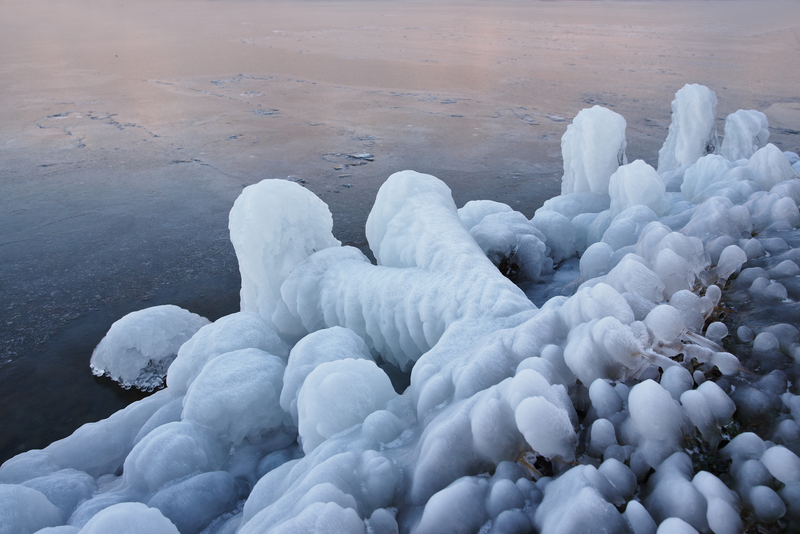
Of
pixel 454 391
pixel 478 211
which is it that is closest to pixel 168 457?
pixel 454 391

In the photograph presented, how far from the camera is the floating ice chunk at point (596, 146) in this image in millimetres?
4062

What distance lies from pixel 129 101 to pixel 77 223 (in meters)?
5.23

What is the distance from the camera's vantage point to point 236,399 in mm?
2090

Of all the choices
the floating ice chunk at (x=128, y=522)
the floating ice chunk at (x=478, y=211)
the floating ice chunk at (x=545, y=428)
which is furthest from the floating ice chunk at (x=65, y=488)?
the floating ice chunk at (x=478, y=211)

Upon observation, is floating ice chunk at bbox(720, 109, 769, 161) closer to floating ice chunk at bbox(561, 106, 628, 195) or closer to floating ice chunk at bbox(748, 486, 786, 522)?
floating ice chunk at bbox(561, 106, 628, 195)

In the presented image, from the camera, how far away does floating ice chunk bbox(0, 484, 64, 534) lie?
1602mm

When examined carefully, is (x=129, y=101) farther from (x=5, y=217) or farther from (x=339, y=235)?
(x=339, y=235)

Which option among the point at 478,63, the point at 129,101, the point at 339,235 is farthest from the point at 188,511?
the point at 478,63

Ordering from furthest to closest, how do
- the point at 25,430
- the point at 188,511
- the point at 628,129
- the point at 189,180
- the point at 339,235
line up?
the point at 628,129 → the point at 189,180 → the point at 339,235 → the point at 25,430 → the point at 188,511

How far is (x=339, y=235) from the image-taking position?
15.1 ft

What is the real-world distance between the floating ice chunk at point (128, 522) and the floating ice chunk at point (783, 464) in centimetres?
150

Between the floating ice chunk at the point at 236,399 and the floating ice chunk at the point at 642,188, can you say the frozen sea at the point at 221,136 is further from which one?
the floating ice chunk at the point at 642,188

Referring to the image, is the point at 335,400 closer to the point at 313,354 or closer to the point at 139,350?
the point at 313,354

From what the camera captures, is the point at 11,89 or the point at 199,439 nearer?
the point at 199,439
